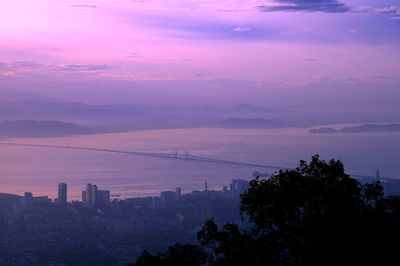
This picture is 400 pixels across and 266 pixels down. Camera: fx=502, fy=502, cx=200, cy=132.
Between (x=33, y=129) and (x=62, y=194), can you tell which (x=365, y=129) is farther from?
(x=62, y=194)

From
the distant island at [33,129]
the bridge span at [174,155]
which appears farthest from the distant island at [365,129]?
the distant island at [33,129]

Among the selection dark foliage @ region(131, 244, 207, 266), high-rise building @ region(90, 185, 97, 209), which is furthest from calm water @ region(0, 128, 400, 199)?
dark foliage @ region(131, 244, 207, 266)

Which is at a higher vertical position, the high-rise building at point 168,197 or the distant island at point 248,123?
the distant island at point 248,123

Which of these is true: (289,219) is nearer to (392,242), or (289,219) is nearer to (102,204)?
(392,242)

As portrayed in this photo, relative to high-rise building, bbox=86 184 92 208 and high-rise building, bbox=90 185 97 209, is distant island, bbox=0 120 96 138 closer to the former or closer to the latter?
high-rise building, bbox=86 184 92 208

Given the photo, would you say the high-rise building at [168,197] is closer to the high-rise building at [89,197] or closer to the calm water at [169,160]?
the high-rise building at [89,197]

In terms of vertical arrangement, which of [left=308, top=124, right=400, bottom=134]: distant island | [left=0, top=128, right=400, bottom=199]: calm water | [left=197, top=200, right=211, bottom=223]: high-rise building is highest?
[left=308, top=124, right=400, bottom=134]: distant island
